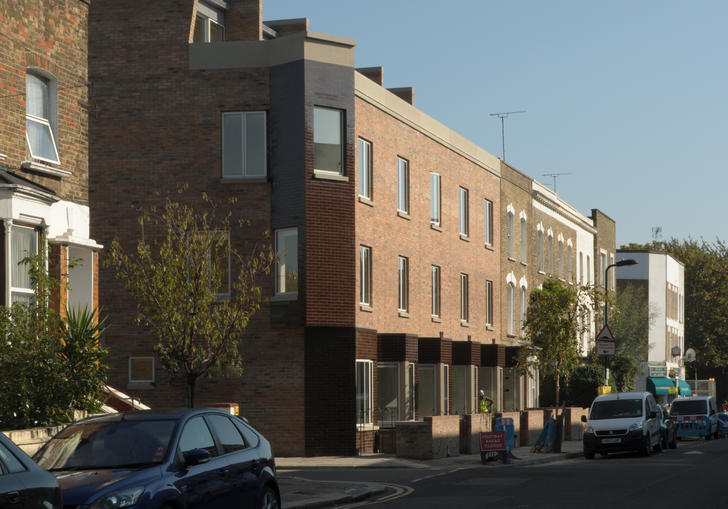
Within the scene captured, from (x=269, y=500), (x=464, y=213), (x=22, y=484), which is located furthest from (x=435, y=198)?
(x=22, y=484)

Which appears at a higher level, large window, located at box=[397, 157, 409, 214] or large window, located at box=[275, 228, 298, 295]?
large window, located at box=[397, 157, 409, 214]

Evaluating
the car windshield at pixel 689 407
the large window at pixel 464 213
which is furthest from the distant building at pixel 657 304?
the large window at pixel 464 213

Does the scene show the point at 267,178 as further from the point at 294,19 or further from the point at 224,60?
the point at 294,19

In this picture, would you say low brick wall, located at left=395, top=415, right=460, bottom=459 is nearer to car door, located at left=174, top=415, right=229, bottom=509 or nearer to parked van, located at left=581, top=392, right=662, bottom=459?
parked van, located at left=581, top=392, right=662, bottom=459

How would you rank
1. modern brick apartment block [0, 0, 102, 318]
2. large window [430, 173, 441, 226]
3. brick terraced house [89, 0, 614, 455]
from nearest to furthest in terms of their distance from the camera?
modern brick apartment block [0, 0, 102, 318] → brick terraced house [89, 0, 614, 455] → large window [430, 173, 441, 226]

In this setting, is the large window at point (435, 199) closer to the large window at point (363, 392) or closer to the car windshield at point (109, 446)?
the large window at point (363, 392)

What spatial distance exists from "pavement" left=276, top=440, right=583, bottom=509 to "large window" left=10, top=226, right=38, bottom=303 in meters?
5.50

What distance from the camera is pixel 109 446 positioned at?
1216 centimetres

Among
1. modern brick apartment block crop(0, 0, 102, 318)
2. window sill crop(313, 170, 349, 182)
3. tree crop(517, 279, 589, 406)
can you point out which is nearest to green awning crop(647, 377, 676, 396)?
tree crop(517, 279, 589, 406)

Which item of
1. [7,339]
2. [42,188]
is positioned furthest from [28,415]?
[42,188]

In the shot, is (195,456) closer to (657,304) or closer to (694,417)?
(694,417)

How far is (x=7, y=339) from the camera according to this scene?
18.6m

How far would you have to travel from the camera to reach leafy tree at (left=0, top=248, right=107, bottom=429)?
18.4m

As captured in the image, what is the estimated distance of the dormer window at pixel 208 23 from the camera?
119 ft
